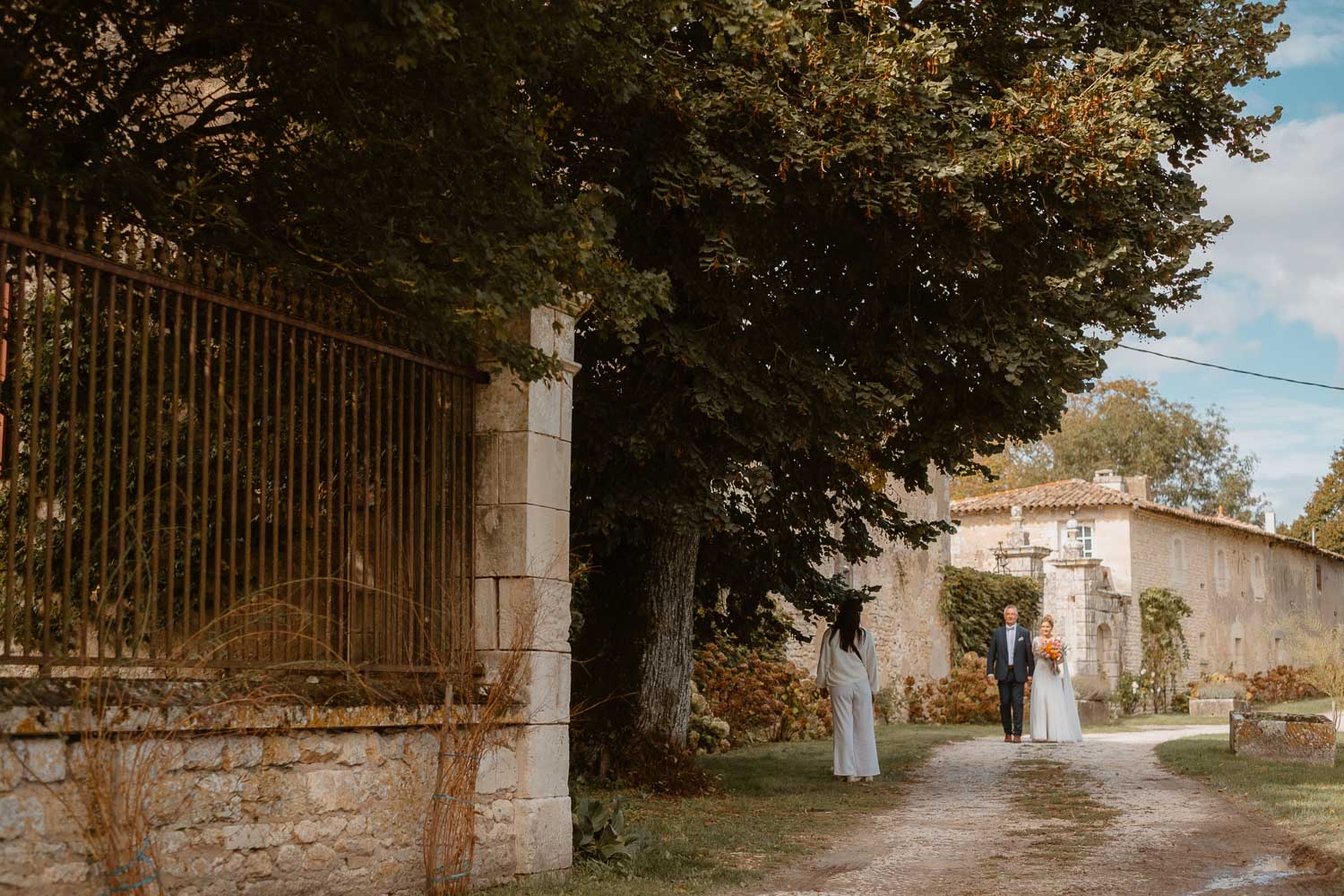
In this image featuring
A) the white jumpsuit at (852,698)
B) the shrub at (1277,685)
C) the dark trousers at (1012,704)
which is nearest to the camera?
the white jumpsuit at (852,698)

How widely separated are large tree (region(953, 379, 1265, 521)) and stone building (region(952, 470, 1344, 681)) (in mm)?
8260

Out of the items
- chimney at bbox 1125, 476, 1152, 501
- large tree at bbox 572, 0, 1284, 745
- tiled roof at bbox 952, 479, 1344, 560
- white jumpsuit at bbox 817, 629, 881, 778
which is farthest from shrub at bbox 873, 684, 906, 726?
chimney at bbox 1125, 476, 1152, 501

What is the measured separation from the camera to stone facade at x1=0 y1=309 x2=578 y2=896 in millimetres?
4613

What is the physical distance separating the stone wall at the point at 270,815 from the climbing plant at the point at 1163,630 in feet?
103

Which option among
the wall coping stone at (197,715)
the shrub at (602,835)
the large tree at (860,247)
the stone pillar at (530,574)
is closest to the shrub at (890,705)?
the large tree at (860,247)

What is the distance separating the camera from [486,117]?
20.4ft

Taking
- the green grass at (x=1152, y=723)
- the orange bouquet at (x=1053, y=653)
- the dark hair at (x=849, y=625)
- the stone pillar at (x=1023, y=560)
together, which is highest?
the stone pillar at (x=1023, y=560)

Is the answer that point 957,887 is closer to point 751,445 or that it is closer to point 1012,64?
point 751,445

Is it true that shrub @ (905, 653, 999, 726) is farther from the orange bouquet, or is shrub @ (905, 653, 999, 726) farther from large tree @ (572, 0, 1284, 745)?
large tree @ (572, 0, 1284, 745)

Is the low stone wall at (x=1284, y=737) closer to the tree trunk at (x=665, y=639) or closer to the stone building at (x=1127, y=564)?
the tree trunk at (x=665, y=639)

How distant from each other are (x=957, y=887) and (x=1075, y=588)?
77.9 ft

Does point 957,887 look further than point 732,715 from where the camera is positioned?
No

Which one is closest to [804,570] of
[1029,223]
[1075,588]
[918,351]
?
[918,351]

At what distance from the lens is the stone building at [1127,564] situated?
30.1 meters
